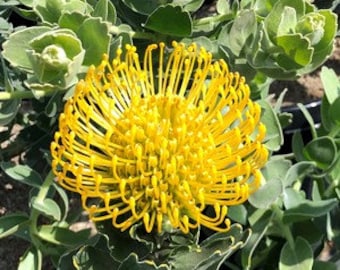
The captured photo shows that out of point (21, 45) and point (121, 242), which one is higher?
point (21, 45)

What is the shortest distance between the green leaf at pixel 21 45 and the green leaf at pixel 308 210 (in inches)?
16.1

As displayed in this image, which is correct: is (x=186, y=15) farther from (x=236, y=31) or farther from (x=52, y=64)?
(x=52, y=64)

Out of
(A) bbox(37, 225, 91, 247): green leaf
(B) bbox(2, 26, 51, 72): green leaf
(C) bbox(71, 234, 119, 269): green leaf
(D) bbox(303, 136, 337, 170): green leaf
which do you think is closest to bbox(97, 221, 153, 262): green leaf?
(C) bbox(71, 234, 119, 269): green leaf

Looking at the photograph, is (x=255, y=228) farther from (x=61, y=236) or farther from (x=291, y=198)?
(x=61, y=236)

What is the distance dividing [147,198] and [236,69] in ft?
0.81

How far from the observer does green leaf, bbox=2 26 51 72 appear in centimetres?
100

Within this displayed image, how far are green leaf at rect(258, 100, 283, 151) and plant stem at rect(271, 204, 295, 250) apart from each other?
0.09 metres

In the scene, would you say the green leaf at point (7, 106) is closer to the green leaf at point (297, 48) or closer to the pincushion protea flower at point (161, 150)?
the pincushion protea flower at point (161, 150)

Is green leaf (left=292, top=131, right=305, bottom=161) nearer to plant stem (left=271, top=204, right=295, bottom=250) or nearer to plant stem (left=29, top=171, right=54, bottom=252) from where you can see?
plant stem (left=271, top=204, right=295, bottom=250)

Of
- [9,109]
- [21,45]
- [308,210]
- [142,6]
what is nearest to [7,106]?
[9,109]

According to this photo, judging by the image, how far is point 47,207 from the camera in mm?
1079

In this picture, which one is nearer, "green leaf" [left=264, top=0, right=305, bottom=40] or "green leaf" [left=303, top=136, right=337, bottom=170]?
"green leaf" [left=264, top=0, right=305, bottom=40]

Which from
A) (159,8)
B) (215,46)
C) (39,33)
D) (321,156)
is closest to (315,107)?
(321,156)

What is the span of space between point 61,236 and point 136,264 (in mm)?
195
